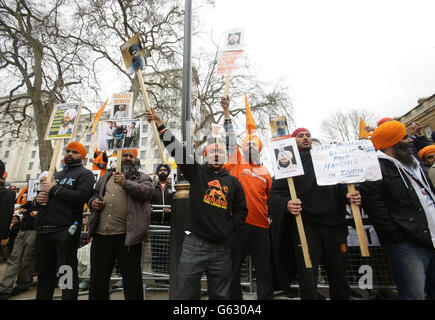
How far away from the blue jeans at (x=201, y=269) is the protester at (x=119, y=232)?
833 millimetres

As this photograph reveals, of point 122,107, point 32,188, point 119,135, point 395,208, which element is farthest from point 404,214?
point 32,188

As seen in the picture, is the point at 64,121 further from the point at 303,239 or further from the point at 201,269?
the point at 303,239

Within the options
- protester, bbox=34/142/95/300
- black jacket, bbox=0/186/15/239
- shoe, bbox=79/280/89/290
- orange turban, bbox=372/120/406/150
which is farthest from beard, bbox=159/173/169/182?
orange turban, bbox=372/120/406/150

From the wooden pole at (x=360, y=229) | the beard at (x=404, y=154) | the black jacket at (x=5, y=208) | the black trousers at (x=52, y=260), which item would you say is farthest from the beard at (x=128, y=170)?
the beard at (x=404, y=154)

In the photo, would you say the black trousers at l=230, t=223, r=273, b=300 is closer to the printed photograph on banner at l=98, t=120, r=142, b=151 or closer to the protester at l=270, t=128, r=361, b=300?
the protester at l=270, t=128, r=361, b=300

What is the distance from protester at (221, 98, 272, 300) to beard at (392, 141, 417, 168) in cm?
150

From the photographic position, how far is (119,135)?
9.99 ft

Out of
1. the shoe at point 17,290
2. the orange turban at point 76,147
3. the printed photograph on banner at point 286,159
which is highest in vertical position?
the orange turban at point 76,147

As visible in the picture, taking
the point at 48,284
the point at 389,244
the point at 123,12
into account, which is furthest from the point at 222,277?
the point at 123,12

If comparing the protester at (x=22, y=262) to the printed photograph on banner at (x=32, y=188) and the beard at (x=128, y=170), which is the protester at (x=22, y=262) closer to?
the printed photograph on banner at (x=32, y=188)

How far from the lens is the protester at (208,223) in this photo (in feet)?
7.23

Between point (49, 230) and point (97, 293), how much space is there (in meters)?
1.00

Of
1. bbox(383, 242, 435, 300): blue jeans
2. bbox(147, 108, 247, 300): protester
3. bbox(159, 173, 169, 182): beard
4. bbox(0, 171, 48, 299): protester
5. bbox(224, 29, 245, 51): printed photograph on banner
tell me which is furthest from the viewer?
bbox(159, 173, 169, 182): beard

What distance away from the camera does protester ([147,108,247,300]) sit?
2203 mm
